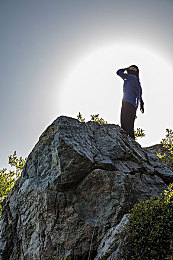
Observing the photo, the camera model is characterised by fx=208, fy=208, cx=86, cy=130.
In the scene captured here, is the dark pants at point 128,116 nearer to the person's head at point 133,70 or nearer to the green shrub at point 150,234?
the person's head at point 133,70

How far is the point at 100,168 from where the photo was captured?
6.33m

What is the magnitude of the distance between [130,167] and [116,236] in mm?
3068

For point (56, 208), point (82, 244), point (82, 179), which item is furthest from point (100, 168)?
point (82, 244)

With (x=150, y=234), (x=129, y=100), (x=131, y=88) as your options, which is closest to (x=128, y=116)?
(x=129, y=100)

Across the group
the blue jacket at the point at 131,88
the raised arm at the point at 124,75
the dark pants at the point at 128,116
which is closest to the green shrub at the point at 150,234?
the dark pants at the point at 128,116

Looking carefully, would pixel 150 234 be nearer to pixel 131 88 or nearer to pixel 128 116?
pixel 128 116

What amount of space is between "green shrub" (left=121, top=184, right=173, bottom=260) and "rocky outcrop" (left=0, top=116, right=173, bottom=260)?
84 centimetres

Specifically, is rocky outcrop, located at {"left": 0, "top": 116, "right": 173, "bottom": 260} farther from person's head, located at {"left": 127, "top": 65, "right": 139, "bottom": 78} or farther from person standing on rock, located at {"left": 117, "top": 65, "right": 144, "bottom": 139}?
person's head, located at {"left": 127, "top": 65, "right": 139, "bottom": 78}

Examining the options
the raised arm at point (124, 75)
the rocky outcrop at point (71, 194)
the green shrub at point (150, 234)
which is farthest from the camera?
the raised arm at point (124, 75)

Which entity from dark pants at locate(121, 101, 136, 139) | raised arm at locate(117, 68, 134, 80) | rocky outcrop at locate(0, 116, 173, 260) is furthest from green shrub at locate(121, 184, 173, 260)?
raised arm at locate(117, 68, 134, 80)

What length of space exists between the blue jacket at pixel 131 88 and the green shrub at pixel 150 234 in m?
5.91

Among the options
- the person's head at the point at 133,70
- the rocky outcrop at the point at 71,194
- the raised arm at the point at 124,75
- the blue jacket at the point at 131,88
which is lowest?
the rocky outcrop at the point at 71,194

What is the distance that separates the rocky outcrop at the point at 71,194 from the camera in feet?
17.5

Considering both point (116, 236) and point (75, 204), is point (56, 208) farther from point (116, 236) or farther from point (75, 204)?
point (116, 236)
